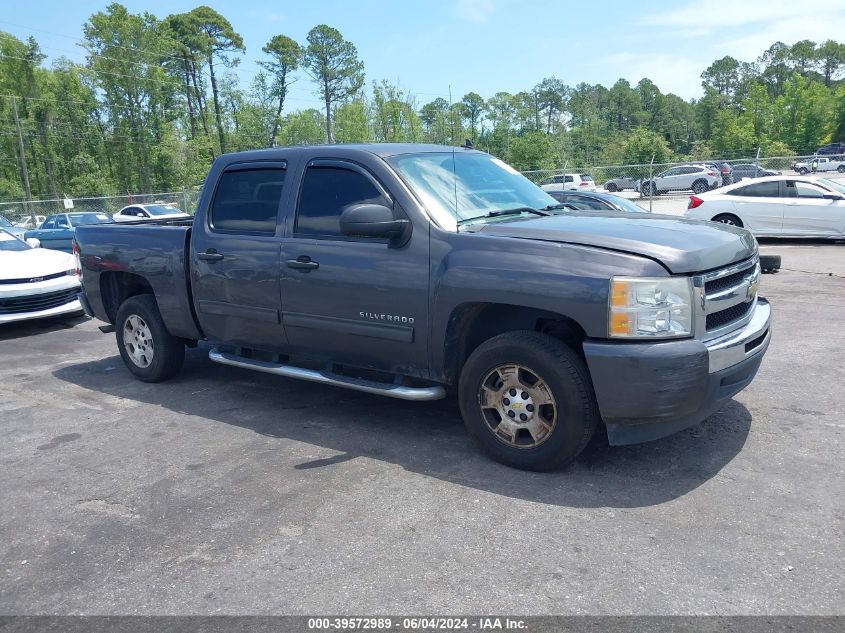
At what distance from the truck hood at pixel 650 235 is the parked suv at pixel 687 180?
36.5 m

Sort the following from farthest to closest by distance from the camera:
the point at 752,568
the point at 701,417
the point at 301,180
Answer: the point at 301,180, the point at 701,417, the point at 752,568

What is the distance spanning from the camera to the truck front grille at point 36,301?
9.23m

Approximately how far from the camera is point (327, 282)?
4941mm

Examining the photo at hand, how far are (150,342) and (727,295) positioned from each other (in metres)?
4.85

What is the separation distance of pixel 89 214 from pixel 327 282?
65.3 feet

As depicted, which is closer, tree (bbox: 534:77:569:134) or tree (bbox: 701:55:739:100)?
tree (bbox: 534:77:569:134)

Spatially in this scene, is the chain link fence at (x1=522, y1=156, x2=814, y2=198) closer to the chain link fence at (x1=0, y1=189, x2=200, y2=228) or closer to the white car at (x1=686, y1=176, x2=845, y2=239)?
the white car at (x1=686, y1=176, x2=845, y2=239)

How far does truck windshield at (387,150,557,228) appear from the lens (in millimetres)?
4738

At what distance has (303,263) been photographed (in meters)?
5.06

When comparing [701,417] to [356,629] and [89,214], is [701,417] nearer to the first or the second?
[356,629]

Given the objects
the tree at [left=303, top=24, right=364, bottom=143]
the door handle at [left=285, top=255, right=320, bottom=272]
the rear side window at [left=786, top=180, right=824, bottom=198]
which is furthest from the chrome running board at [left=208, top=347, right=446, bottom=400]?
the tree at [left=303, top=24, right=364, bottom=143]

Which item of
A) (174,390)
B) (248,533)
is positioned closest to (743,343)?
(248,533)

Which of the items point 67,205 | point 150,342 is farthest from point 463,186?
point 67,205

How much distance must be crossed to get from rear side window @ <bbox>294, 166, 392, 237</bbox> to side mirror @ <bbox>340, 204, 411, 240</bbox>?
1.28 ft
